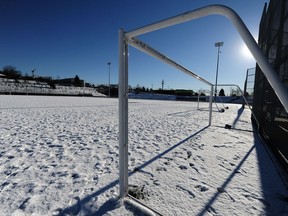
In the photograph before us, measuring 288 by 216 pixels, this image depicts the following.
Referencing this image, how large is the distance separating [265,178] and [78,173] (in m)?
2.50

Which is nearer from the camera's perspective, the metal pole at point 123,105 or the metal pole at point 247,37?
the metal pole at point 247,37

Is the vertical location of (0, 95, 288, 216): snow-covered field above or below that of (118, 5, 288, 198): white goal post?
below

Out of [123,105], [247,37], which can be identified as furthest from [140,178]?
[247,37]

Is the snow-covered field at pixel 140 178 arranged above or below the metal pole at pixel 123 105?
below

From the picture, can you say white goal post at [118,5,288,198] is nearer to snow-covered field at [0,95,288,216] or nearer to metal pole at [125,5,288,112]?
metal pole at [125,5,288,112]

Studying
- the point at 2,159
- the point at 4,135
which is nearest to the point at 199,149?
the point at 2,159

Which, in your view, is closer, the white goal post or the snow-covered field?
the white goal post

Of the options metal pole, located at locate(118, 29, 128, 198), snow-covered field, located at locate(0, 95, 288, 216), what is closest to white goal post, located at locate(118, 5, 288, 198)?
metal pole, located at locate(118, 29, 128, 198)

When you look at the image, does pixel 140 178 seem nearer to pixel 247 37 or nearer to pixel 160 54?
pixel 160 54

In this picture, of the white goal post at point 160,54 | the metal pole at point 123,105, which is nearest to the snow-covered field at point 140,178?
the metal pole at point 123,105

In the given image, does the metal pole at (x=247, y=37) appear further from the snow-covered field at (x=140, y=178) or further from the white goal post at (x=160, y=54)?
the snow-covered field at (x=140, y=178)

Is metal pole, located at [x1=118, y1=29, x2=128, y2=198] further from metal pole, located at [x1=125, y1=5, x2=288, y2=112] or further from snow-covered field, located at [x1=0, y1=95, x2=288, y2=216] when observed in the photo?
metal pole, located at [x1=125, y1=5, x2=288, y2=112]

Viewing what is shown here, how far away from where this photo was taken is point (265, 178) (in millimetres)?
2203

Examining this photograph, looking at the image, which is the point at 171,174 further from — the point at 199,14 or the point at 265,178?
the point at 199,14
